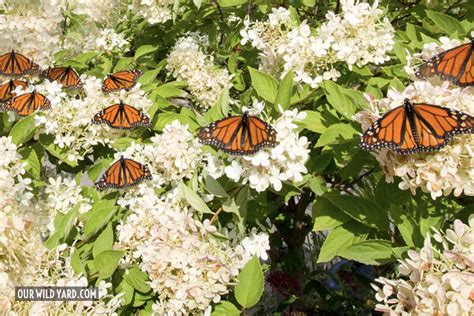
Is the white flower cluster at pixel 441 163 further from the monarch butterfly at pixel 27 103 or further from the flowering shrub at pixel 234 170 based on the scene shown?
the monarch butterfly at pixel 27 103

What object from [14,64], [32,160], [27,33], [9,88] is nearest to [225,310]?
[32,160]

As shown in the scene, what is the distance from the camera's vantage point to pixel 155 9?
2312 millimetres

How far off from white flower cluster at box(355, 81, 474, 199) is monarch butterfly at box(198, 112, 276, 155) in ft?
0.89

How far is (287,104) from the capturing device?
4.71 feet

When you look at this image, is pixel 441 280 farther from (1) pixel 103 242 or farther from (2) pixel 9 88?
(2) pixel 9 88

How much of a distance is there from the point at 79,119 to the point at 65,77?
0.30m

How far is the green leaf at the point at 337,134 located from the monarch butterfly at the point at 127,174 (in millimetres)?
549

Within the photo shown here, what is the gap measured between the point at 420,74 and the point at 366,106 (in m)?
0.16

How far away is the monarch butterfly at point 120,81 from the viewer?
1.96 metres

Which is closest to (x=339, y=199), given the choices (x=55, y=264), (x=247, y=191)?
(x=247, y=191)

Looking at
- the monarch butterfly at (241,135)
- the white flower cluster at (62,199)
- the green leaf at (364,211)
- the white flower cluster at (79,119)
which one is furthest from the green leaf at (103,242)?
the green leaf at (364,211)

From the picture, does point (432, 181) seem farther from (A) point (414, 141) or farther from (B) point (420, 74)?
(B) point (420, 74)

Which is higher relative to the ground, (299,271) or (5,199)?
(5,199)

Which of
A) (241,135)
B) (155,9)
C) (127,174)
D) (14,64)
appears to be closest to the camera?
(241,135)
